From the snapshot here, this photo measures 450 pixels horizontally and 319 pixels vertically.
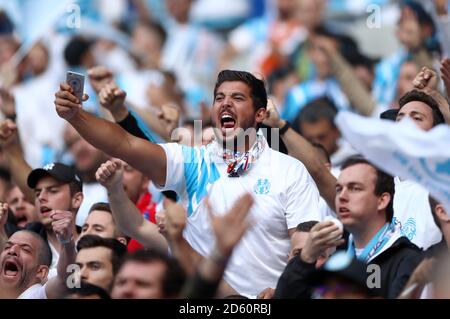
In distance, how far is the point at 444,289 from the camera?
22.1ft

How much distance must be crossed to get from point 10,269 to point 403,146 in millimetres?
2863

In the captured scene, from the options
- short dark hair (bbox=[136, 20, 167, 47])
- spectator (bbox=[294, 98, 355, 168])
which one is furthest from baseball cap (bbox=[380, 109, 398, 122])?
short dark hair (bbox=[136, 20, 167, 47])

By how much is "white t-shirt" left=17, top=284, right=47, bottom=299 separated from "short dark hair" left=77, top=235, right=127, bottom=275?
336 mm

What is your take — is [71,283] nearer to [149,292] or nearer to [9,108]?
[149,292]

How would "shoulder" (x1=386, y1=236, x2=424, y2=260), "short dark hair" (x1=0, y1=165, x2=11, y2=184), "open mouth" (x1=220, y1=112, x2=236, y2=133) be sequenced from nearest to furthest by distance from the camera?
"shoulder" (x1=386, y1=236, x2=424, y2=260) < "open mouth" (x1=220, y1=112, x2=236, y2=133) < "short dark hair" (x1=0, y1=165, x2=11, y2=184)

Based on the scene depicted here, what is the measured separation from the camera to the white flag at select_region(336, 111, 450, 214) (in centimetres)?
653

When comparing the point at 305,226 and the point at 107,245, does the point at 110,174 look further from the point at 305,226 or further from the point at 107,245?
the point at 305,226

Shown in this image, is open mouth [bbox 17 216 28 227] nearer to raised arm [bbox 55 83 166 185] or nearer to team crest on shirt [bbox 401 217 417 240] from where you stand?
raised arm [bbox 55 83 166 185]

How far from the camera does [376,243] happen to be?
7707 millimetres

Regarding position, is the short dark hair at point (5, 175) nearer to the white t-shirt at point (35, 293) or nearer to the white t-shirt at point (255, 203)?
the white t-shirt at point (35, 293)

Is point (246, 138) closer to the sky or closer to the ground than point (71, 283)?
closer to the sky

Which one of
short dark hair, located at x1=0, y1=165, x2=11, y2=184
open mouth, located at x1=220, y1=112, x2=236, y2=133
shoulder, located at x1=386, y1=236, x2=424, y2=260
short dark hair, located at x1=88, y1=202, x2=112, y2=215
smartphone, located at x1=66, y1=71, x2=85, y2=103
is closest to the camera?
shoulder, located at x1=386, y1=236, x2=424, y2=260
